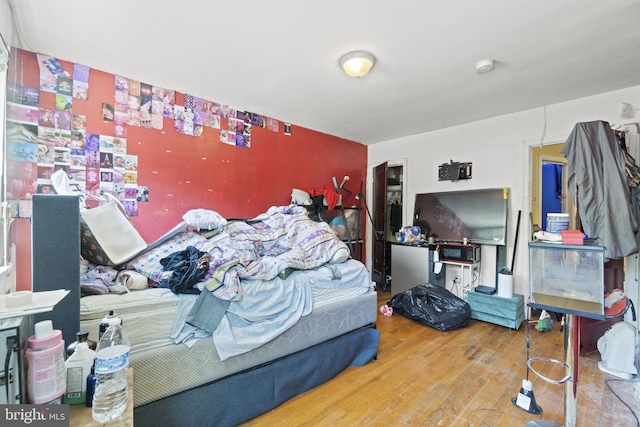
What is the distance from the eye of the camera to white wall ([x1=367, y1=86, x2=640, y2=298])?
287cm

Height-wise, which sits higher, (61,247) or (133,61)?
(133,61)

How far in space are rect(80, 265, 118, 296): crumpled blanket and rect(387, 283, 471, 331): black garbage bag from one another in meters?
2.85

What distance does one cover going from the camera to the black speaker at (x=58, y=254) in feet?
3.45

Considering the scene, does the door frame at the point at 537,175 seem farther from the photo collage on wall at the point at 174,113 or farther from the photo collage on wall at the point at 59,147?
the photo collage on wall at the point at 59,147

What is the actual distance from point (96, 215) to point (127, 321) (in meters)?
0.68

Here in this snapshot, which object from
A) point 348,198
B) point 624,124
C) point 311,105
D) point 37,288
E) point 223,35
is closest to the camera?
point 37,288

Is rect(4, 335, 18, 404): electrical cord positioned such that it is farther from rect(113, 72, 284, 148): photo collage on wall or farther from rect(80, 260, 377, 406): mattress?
rect(113, 72, 284, 148): photo collage on wall

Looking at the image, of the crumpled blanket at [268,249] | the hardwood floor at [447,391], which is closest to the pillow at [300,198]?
the crumpled blanket at [268,249]

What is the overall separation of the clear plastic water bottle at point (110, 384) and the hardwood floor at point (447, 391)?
→ 39.7 inches

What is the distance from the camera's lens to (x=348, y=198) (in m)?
4.56

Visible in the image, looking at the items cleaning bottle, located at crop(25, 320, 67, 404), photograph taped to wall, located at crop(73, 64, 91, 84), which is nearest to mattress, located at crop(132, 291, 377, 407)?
cleaning bottle, located at crop(25, 320, 67, 404)

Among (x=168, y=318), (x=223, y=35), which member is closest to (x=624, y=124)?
(x=223, y=35)

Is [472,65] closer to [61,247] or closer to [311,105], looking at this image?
[311,105]

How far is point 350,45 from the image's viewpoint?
2.01 meters
